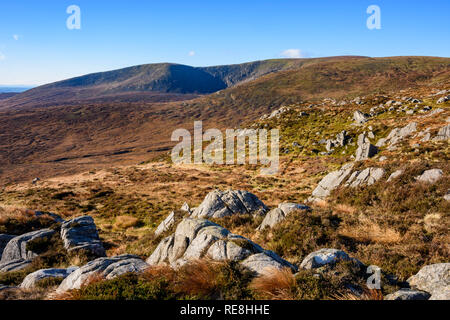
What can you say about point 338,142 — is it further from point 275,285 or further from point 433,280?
point 275,285

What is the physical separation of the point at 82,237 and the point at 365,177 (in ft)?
67.0

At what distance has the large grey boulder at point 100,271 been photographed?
6.49 meters

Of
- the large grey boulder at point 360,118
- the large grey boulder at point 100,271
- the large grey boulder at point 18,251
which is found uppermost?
the large grey boulder at point 360,118

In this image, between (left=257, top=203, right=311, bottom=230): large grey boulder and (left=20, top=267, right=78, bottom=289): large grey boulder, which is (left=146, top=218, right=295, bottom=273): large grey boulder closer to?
(left=20, top=267, right=78, bottom=289): large grey boulder

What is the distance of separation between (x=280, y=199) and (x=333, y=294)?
21.7 metres

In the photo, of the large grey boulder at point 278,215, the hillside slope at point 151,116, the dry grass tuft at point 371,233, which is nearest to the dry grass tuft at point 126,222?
the large grey boulder at point 278,215

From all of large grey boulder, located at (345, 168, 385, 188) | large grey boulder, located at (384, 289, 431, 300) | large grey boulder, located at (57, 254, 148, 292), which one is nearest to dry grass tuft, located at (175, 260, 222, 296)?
large grey boulder, located at (57, 254, 148, 292)

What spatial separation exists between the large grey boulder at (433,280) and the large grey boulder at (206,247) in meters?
3.10

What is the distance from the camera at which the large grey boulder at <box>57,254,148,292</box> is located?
6492mm

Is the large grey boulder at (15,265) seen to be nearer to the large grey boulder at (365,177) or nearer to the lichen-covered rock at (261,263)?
the lichen-covered rock at (261,263)

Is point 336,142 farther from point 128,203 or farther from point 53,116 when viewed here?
point 53,116
